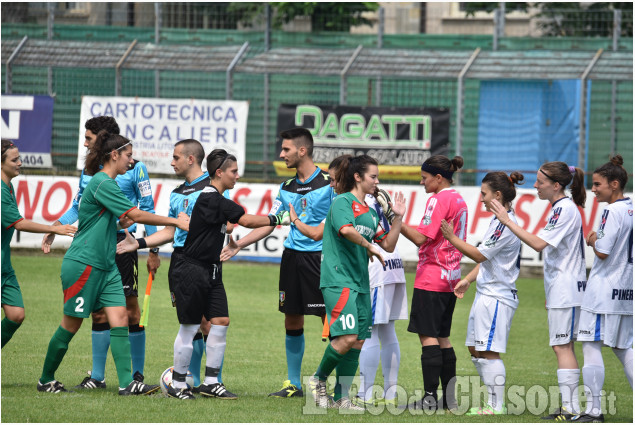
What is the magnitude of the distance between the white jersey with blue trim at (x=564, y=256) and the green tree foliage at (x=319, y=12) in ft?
49.2

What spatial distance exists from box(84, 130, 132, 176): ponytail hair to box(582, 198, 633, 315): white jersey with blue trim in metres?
4.26

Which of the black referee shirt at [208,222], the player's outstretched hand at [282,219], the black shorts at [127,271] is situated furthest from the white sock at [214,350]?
the black shorts at [127,271]

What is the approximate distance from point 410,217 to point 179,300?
33.7 feet

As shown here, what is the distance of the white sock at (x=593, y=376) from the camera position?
7328 millimetres

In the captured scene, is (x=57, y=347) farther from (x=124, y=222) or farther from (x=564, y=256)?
(x=564, y=256)

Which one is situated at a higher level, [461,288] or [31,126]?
[31,126]

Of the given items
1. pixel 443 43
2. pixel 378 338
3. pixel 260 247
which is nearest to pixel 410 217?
pixel 260 247

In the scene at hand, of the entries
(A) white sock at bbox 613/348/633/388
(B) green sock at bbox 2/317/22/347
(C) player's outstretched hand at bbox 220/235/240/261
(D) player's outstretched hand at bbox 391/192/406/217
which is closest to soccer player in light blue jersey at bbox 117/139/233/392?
(C) player's outstretched hand at bbox 220/235/240/261

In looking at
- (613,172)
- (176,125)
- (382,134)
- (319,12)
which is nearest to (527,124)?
→ (382,134)

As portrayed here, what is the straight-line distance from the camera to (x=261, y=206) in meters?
17.7

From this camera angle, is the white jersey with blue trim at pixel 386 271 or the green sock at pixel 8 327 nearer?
the green sock at pixel 8 327

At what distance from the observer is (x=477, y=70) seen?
62.2 ft

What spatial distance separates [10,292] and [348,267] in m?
3.10

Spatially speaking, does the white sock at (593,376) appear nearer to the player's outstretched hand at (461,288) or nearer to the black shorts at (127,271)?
the player's outstretched hand at (461,288)
